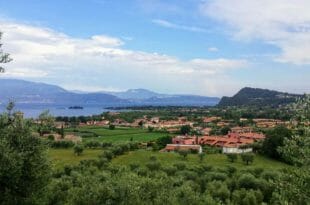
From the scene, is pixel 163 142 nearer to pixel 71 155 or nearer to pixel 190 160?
pixel 190 160

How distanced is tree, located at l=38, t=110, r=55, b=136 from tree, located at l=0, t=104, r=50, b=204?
596 mm

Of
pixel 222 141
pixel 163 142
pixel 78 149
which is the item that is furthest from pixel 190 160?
pixel 222 141

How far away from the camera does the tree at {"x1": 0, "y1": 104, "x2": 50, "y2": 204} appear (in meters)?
18.5

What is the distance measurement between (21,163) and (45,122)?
8.03 feet

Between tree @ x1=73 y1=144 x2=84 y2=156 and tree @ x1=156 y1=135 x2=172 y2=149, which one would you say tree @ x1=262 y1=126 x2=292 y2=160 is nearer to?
tree @ x1=156 y1=135 x2=172 y2=149

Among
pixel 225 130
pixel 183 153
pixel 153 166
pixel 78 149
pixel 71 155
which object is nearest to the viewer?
pixel 153 166

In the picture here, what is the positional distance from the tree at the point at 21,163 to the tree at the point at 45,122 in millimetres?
596

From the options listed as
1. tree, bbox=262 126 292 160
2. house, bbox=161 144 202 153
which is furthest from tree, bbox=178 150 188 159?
tree, bbox=262 126 292 160

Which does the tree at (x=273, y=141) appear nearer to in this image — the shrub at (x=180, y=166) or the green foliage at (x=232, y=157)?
the green foliage at (x=232, y=157)

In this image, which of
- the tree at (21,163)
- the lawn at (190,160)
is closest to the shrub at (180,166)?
the lawn at (190,160)

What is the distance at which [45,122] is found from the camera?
2028cm

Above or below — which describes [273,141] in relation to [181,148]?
above

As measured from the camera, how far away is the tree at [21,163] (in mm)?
18516

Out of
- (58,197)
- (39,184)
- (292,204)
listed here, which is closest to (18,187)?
(39,184)
